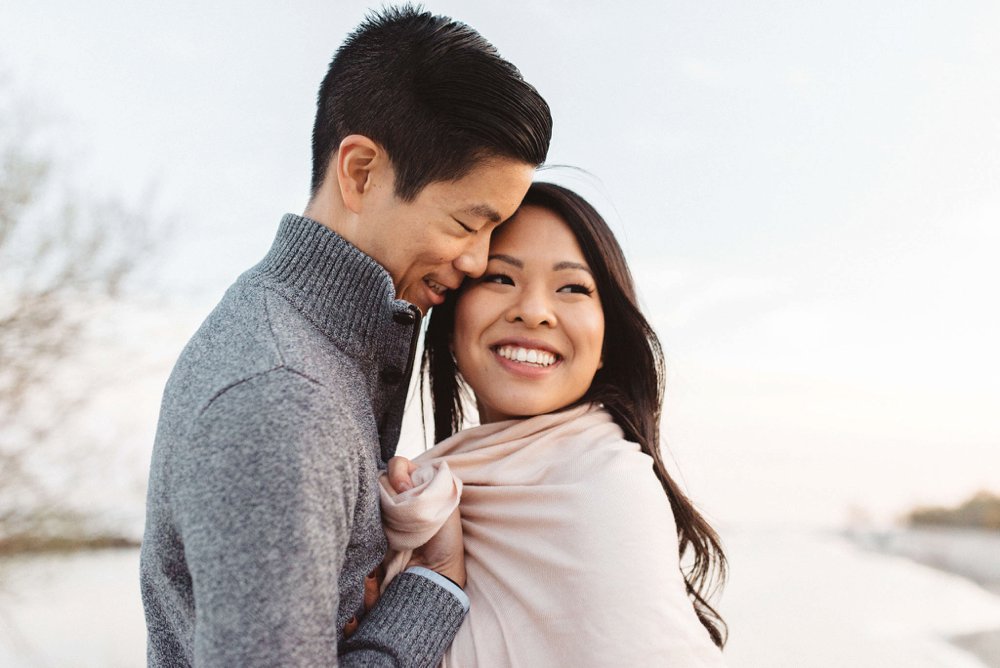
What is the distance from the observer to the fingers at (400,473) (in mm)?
1426

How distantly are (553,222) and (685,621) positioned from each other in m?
0.79

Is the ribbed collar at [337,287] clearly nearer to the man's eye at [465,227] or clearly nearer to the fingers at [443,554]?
the man's eye at [465,227]

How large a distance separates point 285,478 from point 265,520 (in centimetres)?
5

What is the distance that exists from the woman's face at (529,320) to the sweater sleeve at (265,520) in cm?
61

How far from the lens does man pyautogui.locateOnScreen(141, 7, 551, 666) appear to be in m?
1.04

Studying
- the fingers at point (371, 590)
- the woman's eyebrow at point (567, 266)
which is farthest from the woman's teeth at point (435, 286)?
the fingers at point (371, 590)

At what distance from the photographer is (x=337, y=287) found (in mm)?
1399

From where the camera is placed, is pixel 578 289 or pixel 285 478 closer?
pixel 285 478

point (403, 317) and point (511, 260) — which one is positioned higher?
point (511, 260)

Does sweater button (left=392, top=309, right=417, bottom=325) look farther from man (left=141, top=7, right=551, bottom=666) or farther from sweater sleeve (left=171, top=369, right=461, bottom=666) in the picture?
sweater sleeve (left=171, top=369, right=461, bottom=666)

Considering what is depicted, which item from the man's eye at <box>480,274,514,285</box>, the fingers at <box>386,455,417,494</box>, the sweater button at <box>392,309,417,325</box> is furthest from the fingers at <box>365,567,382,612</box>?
the man's eye at <box>480,274,514,285</box>

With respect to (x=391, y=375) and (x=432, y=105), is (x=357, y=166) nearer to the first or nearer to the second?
(x=432, y=105)

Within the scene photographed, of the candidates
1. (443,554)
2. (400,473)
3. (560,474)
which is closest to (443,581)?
(443,554)

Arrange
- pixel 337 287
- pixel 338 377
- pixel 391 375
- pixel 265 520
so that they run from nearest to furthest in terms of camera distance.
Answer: pixel 265 520 < pixel 338 377 < pixel 337 287 < pixel 391 375
